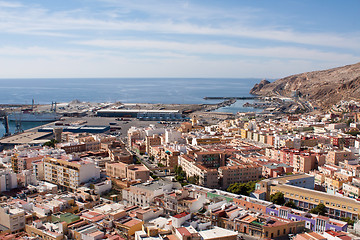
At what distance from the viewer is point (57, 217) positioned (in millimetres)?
7641

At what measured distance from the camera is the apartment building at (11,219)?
7.49m

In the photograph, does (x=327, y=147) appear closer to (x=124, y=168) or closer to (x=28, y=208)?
(x=124, y=168)

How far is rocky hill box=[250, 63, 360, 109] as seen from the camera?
41.2 m

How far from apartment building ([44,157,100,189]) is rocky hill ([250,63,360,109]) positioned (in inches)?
1296

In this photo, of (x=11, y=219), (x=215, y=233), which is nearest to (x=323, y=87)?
(x=215, y=233)

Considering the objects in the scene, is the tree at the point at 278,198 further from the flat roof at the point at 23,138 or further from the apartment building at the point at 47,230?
Result: the flat roof at the point at 23,138

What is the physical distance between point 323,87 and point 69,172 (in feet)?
144

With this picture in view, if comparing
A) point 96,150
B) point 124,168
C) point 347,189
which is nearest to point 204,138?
point 96,150

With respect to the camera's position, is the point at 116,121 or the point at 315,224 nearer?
the point at 315,224

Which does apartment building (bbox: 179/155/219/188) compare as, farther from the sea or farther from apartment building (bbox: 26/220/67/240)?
the sea

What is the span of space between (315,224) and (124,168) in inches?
243

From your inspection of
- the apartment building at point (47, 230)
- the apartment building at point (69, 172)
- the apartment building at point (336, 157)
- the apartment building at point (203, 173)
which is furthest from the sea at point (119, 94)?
the apartment building at point (336, 157)

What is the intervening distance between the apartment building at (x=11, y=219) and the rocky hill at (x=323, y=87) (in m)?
36.2

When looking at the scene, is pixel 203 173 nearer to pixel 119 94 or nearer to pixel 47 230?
pixel 47 230
